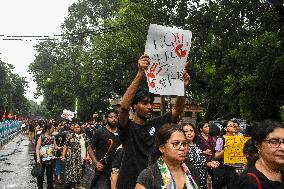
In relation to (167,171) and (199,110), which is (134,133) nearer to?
(167,171)

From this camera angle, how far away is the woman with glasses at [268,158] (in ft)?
9.70

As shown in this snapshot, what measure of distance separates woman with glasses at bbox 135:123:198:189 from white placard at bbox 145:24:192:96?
120cm

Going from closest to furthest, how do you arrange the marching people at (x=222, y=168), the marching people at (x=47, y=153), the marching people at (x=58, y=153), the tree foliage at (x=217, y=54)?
the marching people at (x=222, y=168), the marching people at (x=47, y=153), the marching people at (x=58, y=153), the tree foliage at (x=217, y=54)

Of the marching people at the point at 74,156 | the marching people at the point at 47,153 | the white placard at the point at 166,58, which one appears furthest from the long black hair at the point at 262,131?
the marching people at the point at 74,156

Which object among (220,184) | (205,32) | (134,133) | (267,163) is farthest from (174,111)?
(205,32)

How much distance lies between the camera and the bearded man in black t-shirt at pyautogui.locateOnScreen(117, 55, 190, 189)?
4.31 metres

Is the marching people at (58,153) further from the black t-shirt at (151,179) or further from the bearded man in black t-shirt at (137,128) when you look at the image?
the black t-shirt at (151,179)

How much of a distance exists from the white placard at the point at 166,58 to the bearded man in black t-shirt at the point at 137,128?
0.45 feet

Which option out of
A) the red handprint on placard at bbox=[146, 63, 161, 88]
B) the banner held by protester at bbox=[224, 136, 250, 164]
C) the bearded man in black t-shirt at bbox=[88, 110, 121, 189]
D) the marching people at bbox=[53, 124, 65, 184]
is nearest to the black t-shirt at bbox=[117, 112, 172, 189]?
the red handprint on placard at bbox=[146, 63, 161, 88]

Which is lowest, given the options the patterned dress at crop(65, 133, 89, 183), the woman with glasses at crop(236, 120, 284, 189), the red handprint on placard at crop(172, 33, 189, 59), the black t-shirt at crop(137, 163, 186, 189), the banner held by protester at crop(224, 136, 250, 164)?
the patterned dress at crop(65, 133, 89, 183)

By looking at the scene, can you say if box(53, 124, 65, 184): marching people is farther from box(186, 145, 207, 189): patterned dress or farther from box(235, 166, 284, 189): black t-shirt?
box(235, 166, 284, 189): black t-shirt

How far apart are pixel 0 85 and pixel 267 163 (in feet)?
250

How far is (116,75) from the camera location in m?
36.6

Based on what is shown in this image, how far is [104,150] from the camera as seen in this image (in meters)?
7.00
